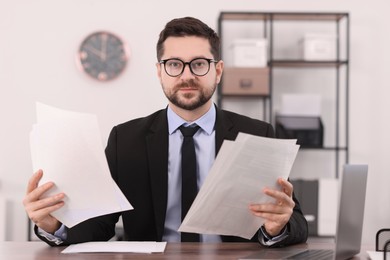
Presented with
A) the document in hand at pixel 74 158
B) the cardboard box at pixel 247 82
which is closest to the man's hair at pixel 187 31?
the document in hand at pixel 74 158

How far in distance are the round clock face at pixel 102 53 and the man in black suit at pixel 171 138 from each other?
2.27 meters

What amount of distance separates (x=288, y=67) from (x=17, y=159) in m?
1.94

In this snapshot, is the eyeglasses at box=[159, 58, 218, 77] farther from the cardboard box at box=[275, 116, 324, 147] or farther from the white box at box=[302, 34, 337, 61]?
the white box at box=[302, 34, 337, 61]

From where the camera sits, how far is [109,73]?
443 cm

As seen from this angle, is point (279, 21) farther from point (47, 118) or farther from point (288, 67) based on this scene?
point (47, 118)

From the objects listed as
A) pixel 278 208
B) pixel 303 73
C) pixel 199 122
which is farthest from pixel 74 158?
pixel 303 73

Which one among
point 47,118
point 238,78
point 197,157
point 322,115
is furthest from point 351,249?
point 322,115

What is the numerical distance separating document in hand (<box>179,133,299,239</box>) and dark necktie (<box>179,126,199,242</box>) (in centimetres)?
36

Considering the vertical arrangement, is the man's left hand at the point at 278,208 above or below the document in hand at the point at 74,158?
below

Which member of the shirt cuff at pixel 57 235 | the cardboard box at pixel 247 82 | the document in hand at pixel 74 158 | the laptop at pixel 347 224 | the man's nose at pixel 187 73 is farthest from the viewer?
the cardboard box at pixel 247 82

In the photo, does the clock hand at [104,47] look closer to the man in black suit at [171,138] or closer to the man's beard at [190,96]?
the man in black suit at [171,138]

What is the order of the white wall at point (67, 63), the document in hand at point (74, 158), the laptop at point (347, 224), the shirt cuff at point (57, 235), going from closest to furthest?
1. the laptop at point (347, 224)
2. the document in hand at point (74, 158)
3. the shirt cuff at point (57, 235)
4. the white wall at point (67, 63)

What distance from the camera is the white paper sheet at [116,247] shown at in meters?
1.64

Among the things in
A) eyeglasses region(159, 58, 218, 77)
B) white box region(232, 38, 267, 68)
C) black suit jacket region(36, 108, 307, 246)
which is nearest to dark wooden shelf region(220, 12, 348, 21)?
white box region(232, 38, 267, 68)
